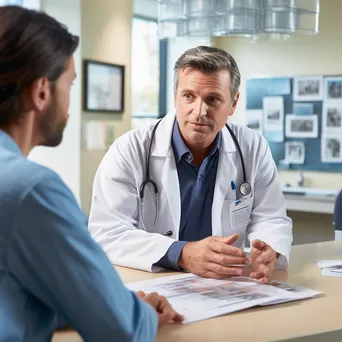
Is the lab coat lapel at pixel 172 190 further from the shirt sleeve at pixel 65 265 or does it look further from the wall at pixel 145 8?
the wall at pixel 145 8

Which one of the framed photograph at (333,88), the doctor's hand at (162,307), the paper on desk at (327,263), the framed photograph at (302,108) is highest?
the framed photograph at (333,88)

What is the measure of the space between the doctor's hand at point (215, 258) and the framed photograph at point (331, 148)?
11.1 ft

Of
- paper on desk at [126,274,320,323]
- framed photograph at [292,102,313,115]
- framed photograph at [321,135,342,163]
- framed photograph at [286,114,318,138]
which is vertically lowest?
paper on desk at [126,274,320,323]

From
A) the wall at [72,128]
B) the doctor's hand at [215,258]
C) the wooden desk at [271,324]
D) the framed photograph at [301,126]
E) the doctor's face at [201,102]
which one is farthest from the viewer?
the framed photograph at [301,126]

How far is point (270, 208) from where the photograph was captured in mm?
2096

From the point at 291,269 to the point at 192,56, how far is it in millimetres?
743

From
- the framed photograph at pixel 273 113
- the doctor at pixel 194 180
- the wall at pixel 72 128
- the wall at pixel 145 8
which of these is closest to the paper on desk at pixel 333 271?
the doctor at pixel 194 180

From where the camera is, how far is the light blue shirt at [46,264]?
0.93 meters

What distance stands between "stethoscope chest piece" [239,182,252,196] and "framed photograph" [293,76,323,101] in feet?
9.90

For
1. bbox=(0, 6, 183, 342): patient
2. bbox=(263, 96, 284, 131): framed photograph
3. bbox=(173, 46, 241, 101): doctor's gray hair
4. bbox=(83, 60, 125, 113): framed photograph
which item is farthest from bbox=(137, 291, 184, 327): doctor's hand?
bbox=(263, 96, 284, 131): framed photograph

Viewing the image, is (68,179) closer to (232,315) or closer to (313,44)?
(313,44)

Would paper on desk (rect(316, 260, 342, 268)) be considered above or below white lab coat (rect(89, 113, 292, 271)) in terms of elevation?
below

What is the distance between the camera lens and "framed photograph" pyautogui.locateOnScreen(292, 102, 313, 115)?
4.97 metres

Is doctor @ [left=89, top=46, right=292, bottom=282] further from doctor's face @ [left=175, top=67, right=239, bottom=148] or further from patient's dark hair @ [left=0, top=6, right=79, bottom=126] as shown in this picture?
patient's dark hair @ [left=0, top=6, right=79, bottom=126]
